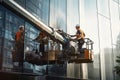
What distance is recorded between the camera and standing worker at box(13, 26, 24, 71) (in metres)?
15.3

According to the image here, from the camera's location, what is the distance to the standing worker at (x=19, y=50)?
50.1ft

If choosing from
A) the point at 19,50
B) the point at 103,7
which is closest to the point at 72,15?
the point at 103,7

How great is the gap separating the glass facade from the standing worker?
0.97 ft

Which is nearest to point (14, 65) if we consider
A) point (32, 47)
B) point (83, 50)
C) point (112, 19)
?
point (32, 47)

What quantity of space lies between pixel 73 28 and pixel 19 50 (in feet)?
24.6

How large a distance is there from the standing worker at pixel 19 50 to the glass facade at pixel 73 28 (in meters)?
0.29

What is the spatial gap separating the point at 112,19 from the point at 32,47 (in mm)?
14647

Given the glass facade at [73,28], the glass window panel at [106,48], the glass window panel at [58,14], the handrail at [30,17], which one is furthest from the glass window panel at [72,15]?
the handrail at [30,17]

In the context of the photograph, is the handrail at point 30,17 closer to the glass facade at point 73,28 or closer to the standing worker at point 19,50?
the glass facade at point 73,28

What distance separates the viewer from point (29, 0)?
1702 centimetres

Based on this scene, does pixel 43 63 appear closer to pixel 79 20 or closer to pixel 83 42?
pixel 83 42

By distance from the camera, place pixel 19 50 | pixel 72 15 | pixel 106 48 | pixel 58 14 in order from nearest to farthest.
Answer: pixel 19 50
pixel 58 14
pixel 72 15
pixel 106 48

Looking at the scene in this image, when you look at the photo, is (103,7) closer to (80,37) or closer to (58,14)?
(58,14)

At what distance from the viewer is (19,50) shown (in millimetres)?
15430
